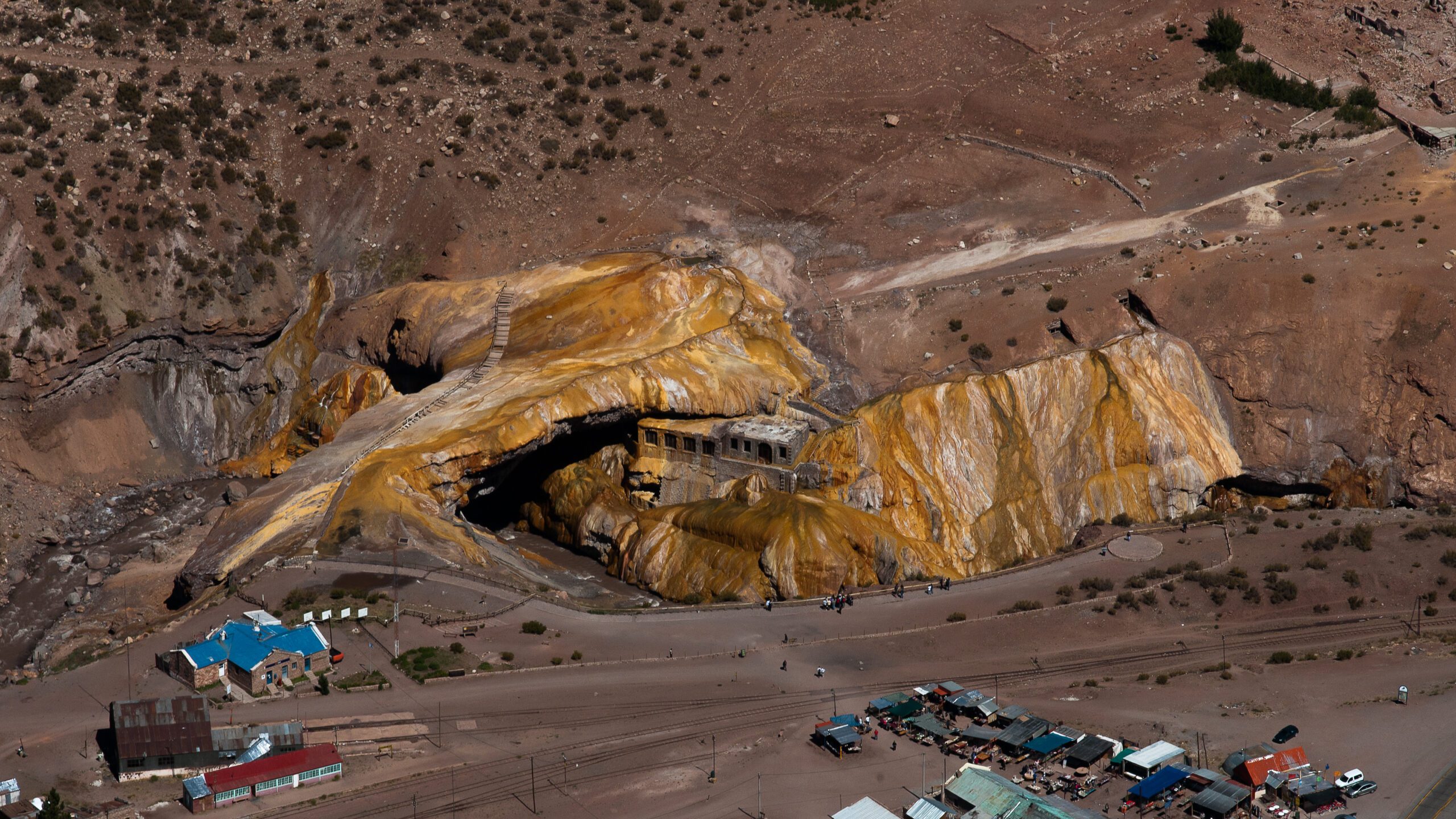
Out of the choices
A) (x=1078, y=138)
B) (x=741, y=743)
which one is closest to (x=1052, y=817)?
(x=741, y=743)

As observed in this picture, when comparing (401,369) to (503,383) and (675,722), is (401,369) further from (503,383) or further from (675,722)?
(675,722)

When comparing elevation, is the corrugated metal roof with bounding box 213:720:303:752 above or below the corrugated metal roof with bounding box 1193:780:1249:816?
above

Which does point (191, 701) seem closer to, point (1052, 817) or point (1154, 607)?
point (1052, 817)

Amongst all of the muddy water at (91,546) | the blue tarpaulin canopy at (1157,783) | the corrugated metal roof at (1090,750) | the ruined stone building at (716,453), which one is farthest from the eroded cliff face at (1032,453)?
the muddy water at (91,546)

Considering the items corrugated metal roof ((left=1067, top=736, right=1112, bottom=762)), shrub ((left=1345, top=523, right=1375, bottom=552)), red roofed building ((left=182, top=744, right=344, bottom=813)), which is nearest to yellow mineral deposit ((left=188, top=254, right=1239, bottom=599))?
shrub ((left=1345, top=523, right=1375, bottom=552))

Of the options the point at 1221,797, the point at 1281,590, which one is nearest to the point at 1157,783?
the point at 1221,797

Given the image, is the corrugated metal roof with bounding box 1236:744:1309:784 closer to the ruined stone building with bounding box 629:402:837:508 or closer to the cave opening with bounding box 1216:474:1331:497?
the ruined stone building with bounding box 629:402:837:508
